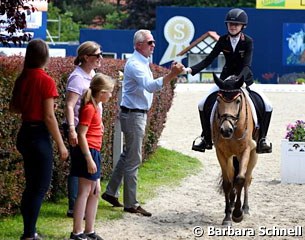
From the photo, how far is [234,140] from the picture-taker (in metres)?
9.34

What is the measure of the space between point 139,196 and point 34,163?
387 cm

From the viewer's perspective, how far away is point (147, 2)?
2549 inches

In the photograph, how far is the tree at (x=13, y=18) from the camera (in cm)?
689

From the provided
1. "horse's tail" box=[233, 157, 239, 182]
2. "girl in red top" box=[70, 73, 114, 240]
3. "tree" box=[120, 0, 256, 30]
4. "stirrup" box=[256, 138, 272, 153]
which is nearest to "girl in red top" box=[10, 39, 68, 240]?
"girl in red top" box=[70, 73, 114, 240]

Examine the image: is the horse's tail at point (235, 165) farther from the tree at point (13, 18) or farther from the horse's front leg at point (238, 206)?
the tree at point (13, 18)

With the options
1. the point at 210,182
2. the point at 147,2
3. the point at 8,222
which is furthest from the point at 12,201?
the point at 147,2

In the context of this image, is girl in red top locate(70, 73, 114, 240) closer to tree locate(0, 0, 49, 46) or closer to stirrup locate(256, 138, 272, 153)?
tree locate(0, 0, 49, 46)

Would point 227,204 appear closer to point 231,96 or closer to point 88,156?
point 231,96

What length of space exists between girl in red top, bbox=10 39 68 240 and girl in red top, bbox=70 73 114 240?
1.43 feet

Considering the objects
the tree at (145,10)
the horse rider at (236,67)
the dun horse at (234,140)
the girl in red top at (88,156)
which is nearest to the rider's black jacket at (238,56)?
the horse rider at (236,67)

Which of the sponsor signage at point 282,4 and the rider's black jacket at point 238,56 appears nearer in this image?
the rider's black jacket at point 238,56

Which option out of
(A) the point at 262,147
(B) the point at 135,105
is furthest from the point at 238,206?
(B) the point at 135,105

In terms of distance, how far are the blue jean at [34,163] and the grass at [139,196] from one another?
66 cm

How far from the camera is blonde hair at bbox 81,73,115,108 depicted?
7746 millimetres
